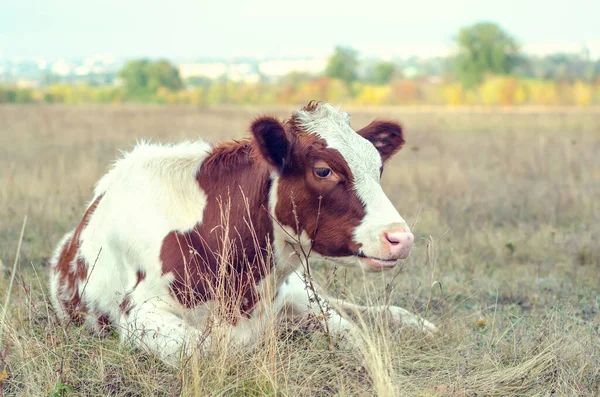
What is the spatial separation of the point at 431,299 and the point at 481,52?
103 meters

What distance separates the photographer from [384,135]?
5250mm

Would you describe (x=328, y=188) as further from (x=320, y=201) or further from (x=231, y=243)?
(x=231, y=243)

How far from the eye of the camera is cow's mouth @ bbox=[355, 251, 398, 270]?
4.27 meters

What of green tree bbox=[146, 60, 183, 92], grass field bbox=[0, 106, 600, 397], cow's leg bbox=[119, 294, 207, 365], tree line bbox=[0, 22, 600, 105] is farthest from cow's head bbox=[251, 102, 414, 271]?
green tree bbox=[146, 60, 183, 92]

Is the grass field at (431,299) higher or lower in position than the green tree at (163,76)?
higher

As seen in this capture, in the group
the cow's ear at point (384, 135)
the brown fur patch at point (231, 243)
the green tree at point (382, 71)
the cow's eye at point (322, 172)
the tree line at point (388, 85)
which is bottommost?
the green tree at point (382, 71)

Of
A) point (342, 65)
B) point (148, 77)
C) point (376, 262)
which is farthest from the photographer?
point (342, 65)

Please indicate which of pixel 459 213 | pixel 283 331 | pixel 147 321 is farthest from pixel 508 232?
pixel 147 321

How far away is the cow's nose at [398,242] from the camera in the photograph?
416 centimetres

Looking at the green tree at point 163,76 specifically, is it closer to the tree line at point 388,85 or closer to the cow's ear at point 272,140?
the tree line at point 388,85

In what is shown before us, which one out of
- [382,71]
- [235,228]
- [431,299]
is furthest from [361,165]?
[382,71]

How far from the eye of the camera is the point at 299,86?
94.1 metres

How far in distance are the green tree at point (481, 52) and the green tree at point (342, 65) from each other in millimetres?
19076

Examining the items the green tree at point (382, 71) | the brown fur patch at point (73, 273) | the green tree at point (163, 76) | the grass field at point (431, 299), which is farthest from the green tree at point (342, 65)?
the brown fur patch at point (73, 273)
